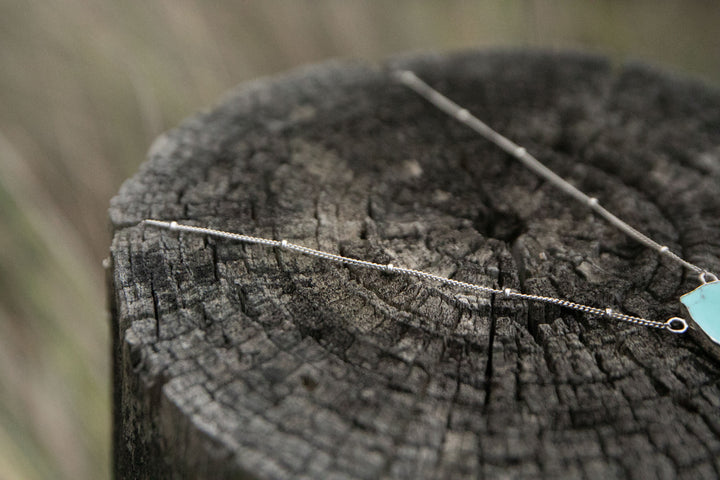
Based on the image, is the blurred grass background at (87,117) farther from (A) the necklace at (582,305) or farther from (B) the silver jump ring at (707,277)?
(B) the silver jump ring at (707,277)

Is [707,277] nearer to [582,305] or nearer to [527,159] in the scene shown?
[582,305]

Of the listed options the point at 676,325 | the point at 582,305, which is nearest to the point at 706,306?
the point at 676,325

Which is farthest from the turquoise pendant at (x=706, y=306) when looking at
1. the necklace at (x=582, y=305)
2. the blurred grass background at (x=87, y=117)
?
the blurred grass background at (x=87, y=117)

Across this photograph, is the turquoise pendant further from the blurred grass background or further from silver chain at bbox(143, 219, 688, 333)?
the blurred grass background

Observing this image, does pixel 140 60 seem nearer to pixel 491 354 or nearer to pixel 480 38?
pixel 480 38

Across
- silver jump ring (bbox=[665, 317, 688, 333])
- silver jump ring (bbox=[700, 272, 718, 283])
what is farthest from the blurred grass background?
silver jump ring (bbox=[665, 317, 688, 333])
